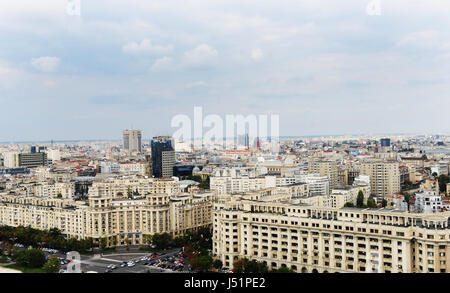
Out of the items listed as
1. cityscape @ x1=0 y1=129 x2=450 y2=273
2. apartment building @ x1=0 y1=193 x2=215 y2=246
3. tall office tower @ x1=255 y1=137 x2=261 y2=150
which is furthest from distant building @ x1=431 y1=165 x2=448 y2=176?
apartment building @ x1=0 y1=193 x2=215 y2=246

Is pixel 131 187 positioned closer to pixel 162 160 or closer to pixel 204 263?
pixel 162 160

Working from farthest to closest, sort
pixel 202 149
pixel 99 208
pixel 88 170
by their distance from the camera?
1. pixel 88 170
2. pixel 202 149
3. pixel 99 208

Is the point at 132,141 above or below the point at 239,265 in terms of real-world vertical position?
above

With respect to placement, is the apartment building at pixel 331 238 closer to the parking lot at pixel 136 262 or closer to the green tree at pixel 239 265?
the green tree at pixel 239 265

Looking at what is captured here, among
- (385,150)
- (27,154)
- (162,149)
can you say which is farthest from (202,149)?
(385,150)

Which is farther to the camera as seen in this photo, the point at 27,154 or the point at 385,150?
the point at 385,150

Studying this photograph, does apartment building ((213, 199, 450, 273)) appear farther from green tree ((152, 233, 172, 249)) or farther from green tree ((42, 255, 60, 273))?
green tree ((42, 255, 60, 273))

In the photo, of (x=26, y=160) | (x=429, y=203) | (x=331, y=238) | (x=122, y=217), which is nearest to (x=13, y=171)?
(x=26, y=160)
